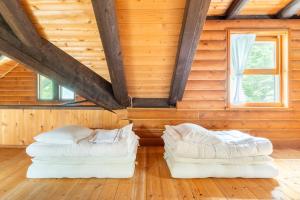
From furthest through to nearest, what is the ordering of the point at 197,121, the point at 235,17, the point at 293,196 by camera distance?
the point at 197,121 < the point at 235,17 < the point at 293,196

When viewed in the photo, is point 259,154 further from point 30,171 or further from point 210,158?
point 30,171

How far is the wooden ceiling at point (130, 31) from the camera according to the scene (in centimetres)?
222

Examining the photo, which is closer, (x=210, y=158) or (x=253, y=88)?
(x=210, y=158)

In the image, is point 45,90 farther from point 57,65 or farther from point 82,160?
point 82,160

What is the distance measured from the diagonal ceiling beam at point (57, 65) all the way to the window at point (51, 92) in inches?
115

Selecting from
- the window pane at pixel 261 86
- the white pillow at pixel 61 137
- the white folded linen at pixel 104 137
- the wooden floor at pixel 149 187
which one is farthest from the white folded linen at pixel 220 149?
the window pane at pixel 261 86

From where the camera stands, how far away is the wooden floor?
6.85 feet

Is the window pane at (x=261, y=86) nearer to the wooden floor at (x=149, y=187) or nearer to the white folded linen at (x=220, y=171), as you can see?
the wooden floor at (x=149, y=187)

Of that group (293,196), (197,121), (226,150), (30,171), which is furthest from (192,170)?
(30,171)

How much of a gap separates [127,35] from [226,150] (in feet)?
5.11

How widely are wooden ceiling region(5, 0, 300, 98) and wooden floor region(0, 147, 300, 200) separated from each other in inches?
48.0

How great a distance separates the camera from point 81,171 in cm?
248

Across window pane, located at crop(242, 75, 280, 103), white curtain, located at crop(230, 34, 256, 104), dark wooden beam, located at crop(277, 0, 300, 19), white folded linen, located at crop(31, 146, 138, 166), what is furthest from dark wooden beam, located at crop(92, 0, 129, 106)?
dark wooden beam, located at crop(277, 0, 300, 19)

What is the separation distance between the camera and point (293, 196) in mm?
2070
